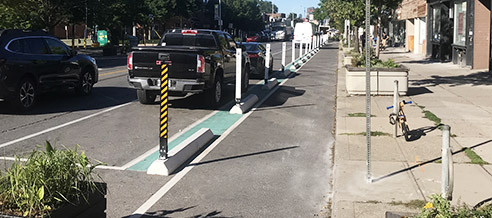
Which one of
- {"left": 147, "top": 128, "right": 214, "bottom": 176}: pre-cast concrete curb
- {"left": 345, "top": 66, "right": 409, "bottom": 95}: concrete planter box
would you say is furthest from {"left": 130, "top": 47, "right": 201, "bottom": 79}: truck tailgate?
{"left": 345, "top": 66, "right": 409, "bottom": 95}: concrete planter box

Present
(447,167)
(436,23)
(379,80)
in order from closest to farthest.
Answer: (447,167)
(379,80)
(436,23)

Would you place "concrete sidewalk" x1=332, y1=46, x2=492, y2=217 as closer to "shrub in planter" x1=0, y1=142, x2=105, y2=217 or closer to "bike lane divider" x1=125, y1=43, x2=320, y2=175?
"bike lane divider" x1=125, y1=43, x2=320, y2=175

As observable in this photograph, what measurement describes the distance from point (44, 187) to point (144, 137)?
571 cm

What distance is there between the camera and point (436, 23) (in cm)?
3173

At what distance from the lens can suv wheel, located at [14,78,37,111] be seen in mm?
11281

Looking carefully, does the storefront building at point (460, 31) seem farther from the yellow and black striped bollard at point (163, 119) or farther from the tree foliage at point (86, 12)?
the tree foliage at point (86, 12)

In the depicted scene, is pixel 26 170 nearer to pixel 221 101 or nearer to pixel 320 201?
pixel 320 201

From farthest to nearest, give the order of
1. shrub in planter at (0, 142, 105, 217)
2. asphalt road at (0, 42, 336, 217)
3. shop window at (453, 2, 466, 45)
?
shop window at (453, 2, 466, 45)
asphalt road at (0, 42, 336, 217)
shrub in planter at (0, 142, 105, 217)

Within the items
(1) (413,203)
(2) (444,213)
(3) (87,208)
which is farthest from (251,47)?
(2) (444,213)

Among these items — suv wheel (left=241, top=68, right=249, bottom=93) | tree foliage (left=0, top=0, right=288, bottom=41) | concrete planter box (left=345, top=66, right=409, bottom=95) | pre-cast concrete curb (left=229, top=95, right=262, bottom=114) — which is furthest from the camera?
tree foliage (left=0, top=0, right=288, bottom=41)

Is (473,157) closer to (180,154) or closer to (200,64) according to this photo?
(180,154)

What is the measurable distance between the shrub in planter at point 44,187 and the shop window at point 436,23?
29297mm

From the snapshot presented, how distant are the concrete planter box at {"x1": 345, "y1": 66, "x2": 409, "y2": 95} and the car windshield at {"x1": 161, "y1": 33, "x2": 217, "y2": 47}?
4.07 metres

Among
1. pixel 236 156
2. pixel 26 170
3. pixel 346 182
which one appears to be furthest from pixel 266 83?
pixel 26 170
